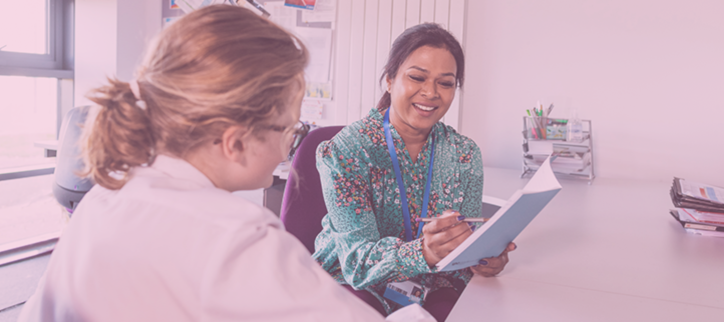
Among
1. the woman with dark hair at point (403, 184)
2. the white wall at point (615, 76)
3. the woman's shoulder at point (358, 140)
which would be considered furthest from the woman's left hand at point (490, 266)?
the white wall at point (615, 76)

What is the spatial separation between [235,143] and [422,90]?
32.2 inches

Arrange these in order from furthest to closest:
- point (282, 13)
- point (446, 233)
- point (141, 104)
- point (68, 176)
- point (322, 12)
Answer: point (282, 13), point (322, 12), point (68, 176), point (446, 233), point (141, 104)

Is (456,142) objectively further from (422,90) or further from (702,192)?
(702,192)

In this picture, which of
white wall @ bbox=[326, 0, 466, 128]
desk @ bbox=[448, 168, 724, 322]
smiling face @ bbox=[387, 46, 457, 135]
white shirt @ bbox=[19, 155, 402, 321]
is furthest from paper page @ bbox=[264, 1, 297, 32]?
white shirt @ bbox=[19, 155, 402, 321]

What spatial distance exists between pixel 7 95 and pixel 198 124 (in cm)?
284

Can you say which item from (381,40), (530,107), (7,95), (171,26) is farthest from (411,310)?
(7,95)

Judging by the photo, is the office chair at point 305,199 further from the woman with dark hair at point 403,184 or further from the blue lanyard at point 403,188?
the blue lanyard at point 403,188

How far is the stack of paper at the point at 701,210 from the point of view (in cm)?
123

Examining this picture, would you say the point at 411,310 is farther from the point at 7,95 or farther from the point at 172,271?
the point at 7,95

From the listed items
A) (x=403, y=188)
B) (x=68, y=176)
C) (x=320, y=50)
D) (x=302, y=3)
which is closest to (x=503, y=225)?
(x=403, y=188)

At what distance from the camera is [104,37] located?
9.10ft

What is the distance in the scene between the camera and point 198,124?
0.51 meters

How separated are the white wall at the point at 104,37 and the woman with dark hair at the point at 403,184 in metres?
2.11

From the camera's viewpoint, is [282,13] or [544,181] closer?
[544,181]
